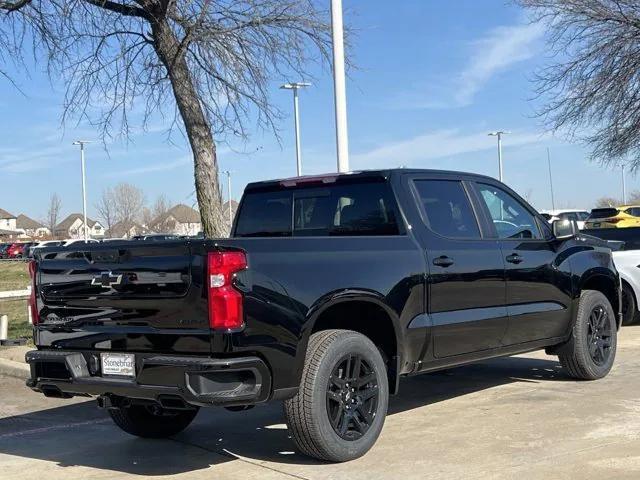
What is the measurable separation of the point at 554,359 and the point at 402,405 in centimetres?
295

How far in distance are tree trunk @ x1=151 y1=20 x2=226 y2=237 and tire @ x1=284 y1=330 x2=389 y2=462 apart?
596 centimetres

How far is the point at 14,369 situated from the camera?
959cm

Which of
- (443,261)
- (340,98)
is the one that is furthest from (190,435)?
(340,98)

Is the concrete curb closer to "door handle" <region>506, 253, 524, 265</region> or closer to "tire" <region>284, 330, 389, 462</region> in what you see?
"tire" <region>284, 330, 389, 462</region>

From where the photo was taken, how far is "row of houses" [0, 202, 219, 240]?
276 ft

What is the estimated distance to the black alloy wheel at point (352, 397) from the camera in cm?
515

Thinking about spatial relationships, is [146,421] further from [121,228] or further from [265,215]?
[121,228]

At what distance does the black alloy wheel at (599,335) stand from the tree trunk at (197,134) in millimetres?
5363

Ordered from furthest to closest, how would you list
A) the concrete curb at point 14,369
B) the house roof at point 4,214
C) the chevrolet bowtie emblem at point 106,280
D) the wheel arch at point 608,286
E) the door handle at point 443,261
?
the house roof at point 4,214 < the concrete curb at point 14,369 < the wheel arch at point 608,286 < the door handle at point 443,261 < the chevrolet bowtie emblem at point 106,280

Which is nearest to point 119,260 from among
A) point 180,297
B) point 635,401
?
point 180,297

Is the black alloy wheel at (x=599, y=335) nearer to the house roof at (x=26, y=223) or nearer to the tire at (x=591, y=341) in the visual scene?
the tire at (x=591, y=341)

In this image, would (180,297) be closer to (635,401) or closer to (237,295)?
(237,295)

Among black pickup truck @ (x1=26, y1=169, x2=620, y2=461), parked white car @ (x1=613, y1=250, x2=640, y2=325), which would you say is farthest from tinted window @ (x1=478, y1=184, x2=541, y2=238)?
parked white car @ (x1=613, y1=250, x2=640, y2=325)

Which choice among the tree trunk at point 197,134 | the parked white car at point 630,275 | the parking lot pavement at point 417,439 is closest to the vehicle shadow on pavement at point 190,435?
the parking lot pavement at point 417,439
